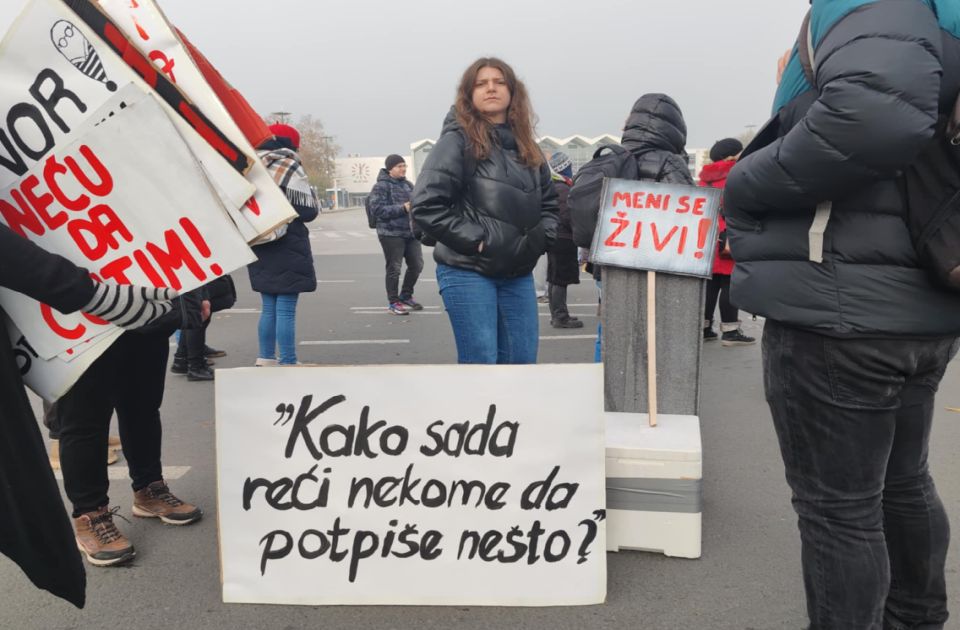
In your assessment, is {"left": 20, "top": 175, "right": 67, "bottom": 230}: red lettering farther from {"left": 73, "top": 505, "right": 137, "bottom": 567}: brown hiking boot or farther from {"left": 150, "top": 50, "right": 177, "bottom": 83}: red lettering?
{"left": 73, "top": 505, "right": 137, "bottom": 567}: brown hiking boot

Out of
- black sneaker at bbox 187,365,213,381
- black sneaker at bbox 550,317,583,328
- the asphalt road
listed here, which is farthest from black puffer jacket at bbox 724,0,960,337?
black sneaker at bbox 550,317,583,328

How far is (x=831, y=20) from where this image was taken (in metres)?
1.48

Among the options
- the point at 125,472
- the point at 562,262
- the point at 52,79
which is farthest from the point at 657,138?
the point at 562,262

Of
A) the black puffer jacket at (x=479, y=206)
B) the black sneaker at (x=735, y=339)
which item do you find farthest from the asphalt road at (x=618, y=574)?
the black sneaker at (x=735, y=339)

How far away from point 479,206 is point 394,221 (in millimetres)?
5043

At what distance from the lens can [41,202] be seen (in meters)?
1.78

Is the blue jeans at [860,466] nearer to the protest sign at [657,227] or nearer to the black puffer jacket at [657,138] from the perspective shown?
the protest sign at [657,227]

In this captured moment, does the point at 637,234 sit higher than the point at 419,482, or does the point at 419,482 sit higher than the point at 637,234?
the point at 637,234

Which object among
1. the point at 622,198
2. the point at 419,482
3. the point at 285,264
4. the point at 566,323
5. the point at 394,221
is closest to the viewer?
the point at 419,482

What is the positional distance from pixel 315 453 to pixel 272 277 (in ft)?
9.09

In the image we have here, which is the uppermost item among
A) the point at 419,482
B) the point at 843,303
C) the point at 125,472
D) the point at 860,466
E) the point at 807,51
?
the point at 807,51

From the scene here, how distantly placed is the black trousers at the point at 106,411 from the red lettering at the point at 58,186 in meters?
0.82

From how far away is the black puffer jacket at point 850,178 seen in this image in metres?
1.36

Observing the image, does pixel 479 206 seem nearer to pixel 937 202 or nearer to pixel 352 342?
pixel 937 202
